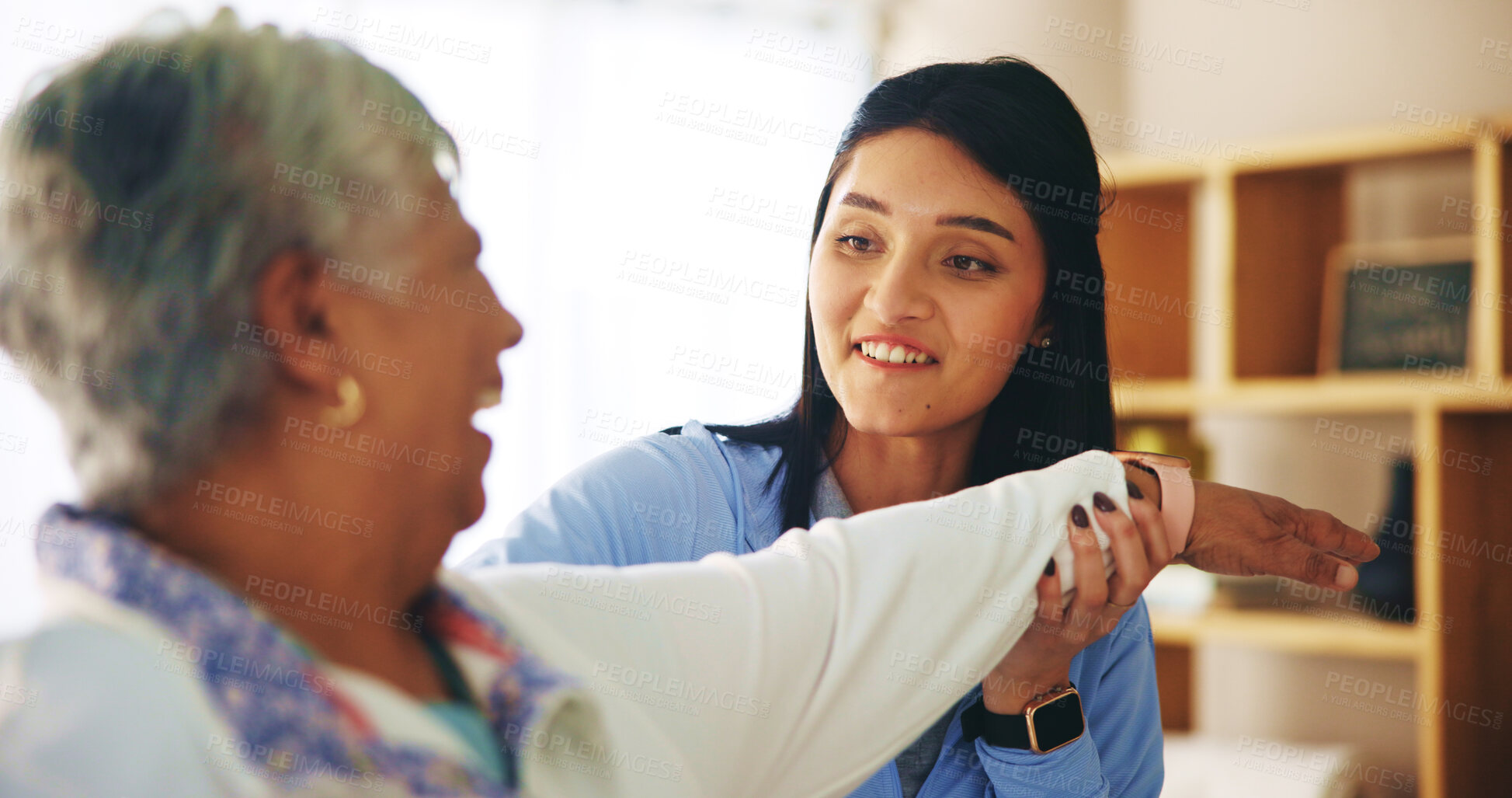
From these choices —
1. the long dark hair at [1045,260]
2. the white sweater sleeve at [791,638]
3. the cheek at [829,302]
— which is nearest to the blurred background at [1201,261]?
the long dark hair at [1045,260]

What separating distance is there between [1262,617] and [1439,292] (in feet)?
3.14

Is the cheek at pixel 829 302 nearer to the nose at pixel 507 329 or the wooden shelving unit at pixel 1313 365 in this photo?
the nose at pixel 507 329

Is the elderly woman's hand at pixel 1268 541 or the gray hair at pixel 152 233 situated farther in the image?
the elderly woman's hand at pixel 1268 541

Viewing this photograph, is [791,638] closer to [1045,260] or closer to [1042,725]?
[1042,725]

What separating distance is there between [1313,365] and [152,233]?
309 cm

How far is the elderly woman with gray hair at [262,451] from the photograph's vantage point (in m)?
0.50

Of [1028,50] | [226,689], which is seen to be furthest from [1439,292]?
[226,689]

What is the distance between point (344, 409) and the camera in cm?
57

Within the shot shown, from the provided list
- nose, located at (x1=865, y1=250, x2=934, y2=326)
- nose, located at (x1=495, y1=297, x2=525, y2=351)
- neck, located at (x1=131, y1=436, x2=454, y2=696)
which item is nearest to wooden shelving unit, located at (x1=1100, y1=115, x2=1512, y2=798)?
nose, located at (x1=865, y1=250, x2=934, y2=326)

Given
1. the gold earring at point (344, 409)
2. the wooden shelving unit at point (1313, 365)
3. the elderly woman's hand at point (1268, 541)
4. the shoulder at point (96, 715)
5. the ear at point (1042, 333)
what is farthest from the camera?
the wooden shelving unit at point (1313, 365)

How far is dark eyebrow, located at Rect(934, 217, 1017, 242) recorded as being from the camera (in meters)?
1.30

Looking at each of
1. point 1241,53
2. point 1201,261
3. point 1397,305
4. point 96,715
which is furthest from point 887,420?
point 1241,53

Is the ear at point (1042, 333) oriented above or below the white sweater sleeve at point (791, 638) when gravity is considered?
above

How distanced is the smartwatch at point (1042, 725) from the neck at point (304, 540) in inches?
28.1
